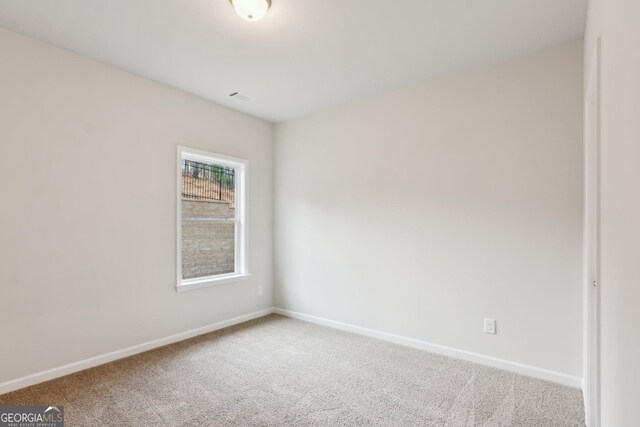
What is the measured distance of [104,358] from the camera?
2986 mm

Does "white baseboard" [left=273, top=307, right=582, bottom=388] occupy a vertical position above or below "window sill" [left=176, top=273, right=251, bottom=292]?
below

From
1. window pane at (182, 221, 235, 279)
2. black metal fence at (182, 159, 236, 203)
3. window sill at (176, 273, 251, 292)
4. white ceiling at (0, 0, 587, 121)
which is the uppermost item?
white ceiling at (0, 0, 587, 121)

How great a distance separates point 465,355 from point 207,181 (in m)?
3.26

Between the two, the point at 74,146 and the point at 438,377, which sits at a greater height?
the point at 74,146

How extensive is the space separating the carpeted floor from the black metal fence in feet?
5.44

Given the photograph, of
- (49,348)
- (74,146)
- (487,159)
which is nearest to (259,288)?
(49,348)

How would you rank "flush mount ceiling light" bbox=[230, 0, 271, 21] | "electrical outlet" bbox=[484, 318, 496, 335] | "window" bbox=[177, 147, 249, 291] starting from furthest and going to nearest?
"window" bbox=[177, 147, 249, 291] < "electrical outlet" bbox=[484, 318, 496, 335] < "flush mount ceiling light" bbox=[230, 0, 271, 21]

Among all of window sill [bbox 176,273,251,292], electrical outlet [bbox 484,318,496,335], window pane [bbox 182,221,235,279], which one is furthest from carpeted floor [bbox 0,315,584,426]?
window pane [bbox 182,221,235,279]

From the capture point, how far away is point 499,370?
2850 mm

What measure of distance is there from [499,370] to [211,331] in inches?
114

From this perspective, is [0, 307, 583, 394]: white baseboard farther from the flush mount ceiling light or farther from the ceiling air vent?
the flush mount ceiling light

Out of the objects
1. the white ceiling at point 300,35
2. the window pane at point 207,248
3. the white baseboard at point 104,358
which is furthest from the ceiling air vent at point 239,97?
the white baseboard at point 104,358

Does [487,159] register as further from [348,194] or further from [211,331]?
[211,331]

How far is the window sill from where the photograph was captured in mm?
3594
